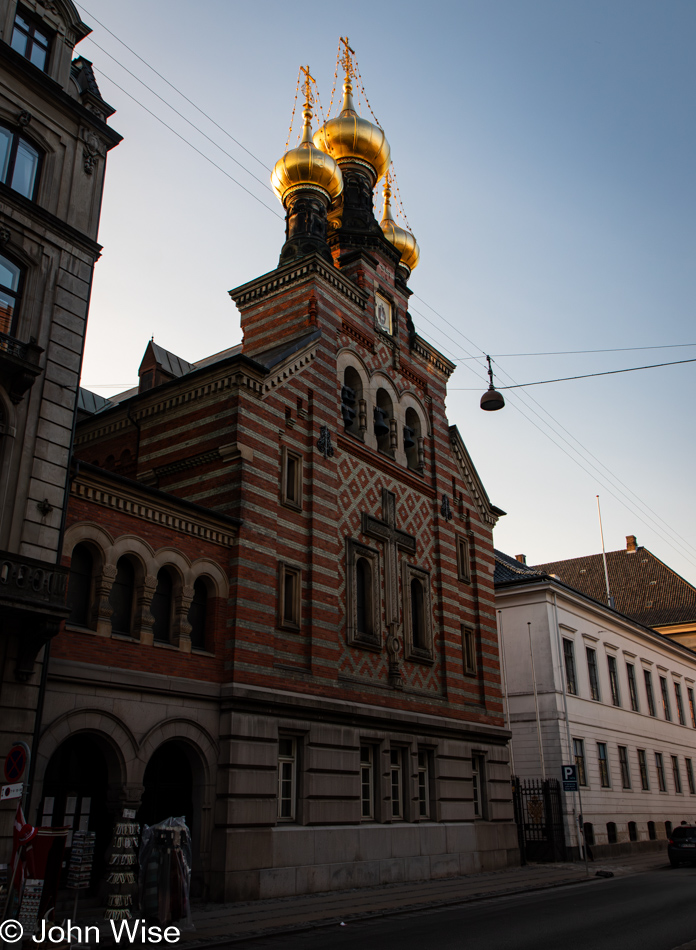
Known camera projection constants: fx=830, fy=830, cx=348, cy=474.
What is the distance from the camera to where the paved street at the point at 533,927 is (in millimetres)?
12031

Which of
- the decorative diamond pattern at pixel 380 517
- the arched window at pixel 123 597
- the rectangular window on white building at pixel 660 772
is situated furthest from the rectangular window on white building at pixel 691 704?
the arched window at pixel 123 597

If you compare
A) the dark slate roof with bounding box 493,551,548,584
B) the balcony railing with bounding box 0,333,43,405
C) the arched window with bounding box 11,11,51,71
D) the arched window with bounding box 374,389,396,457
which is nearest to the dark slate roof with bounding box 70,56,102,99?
the arched window with bounding box 11,11,51,71

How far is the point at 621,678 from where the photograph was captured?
127ft

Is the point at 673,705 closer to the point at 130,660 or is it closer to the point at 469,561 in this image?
the point at 469,561

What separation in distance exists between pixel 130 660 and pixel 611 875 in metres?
16.9

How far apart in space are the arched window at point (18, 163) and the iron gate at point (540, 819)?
25.2 metres

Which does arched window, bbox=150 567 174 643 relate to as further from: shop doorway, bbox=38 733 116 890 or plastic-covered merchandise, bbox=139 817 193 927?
plastic-covered merchandise, bbox=139 817 193 927

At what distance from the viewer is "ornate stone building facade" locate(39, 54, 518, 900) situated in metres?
16.2

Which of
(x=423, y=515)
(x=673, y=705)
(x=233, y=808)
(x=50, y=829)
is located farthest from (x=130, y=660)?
(x=673, y=705)

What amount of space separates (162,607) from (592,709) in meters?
23.5

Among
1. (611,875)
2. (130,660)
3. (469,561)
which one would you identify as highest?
(469,561)

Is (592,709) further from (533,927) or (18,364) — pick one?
(18,364)

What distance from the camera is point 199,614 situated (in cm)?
1833

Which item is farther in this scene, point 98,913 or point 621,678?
point 621,678
